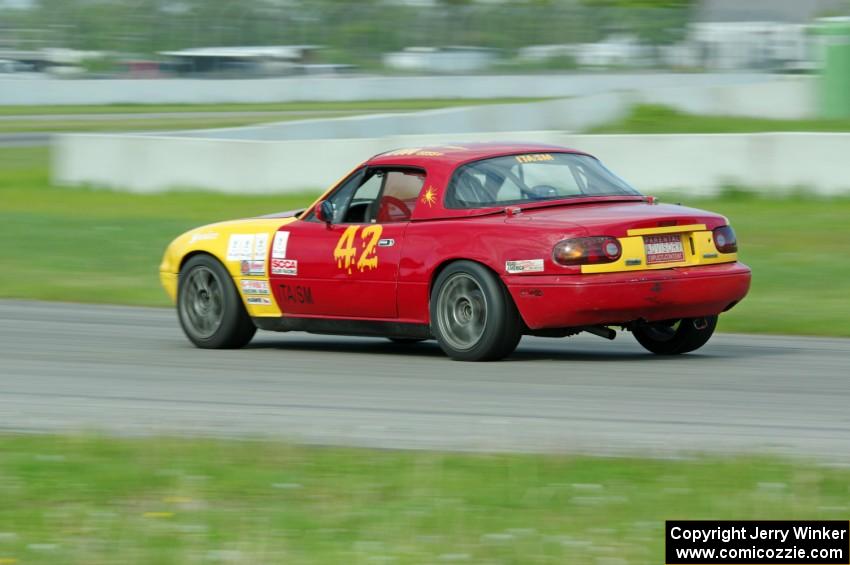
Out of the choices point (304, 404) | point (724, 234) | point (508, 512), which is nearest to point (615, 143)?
point (724, 234)

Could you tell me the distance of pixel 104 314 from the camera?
44.9 feet

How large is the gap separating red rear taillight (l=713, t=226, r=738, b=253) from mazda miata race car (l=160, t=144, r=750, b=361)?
12 millimetres

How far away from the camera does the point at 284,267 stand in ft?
35.2

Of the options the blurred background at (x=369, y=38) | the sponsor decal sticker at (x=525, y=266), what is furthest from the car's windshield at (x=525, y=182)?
the blurred background at (x=369, y=38)

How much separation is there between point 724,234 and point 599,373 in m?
1.22

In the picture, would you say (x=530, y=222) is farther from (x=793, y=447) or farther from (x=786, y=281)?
(x=786, y=281)

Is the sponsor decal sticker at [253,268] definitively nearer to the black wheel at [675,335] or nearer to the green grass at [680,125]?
the black wheel at [675,335]

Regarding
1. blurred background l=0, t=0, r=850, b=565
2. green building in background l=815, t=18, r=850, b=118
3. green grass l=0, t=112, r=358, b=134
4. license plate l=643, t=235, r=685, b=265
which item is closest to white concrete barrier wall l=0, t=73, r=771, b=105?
green grass l=0, t=112, r=358, b=134

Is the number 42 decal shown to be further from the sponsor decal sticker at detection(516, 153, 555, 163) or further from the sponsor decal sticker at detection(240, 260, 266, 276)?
the sponsor decal sticker at detection(516, 153, 555, 163)

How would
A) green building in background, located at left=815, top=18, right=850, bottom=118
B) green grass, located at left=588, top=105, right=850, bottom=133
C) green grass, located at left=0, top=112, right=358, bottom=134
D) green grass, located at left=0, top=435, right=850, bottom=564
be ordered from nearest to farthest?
green grass, located at left=0, top=435, right=850, bottom=564
green grass, located at left=588, top=105, right=850, bottom=133
green building in background, located at left=815, top=18, right=850, bottom=118
green grass, located at left=0, top=112, right=358, bottom=134

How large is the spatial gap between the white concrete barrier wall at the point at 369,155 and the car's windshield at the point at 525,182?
9.14 meters

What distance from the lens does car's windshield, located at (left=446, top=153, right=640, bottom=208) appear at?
992cm

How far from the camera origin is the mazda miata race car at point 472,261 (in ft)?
30.4

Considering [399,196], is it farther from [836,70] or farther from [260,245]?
[836,70]
